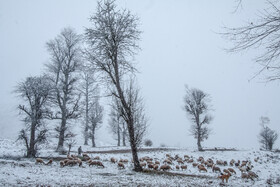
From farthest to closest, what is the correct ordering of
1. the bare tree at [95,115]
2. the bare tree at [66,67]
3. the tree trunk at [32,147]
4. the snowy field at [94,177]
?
the bare tree at [95,115] < the bare tree at [66,67] < the tree trunk at [32,147] < the snowy field at [94,177]

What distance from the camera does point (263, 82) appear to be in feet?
15.9

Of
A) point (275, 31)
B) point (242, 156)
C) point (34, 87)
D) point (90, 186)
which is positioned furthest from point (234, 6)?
point (242, 156)

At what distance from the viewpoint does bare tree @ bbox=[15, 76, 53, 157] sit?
13906 mm

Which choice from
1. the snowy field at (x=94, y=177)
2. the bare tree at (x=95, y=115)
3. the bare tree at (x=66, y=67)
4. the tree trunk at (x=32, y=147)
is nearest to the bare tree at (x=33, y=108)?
the tree trunk at (x=32, y=147)

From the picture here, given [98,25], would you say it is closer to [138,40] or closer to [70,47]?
[138,40]

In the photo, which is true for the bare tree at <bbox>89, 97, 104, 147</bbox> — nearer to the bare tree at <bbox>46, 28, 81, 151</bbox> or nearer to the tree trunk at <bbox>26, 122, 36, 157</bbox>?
the bare tree at <bbox>46, 28, 81, 151</bbox>

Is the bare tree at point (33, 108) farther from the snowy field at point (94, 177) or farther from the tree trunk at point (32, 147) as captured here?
the snowy field at point (94, 177)

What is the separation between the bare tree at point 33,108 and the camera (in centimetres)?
1391

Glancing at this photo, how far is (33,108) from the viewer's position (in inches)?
560

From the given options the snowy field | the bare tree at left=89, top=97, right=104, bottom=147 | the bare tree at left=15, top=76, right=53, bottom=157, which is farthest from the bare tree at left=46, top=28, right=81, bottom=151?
the bare tree at left=89, top=97, right=104, bottom=147

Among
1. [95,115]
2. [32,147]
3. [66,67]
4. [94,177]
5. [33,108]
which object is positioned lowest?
[94,177]

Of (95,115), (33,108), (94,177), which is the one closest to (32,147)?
(33,108)

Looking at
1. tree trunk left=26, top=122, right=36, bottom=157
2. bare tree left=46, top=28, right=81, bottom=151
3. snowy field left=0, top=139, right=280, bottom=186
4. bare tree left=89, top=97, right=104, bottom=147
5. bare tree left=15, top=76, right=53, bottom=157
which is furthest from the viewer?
bare tree left=89, top=97, right=104, bottom=147

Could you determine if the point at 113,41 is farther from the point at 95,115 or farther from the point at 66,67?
the point at 95,115
